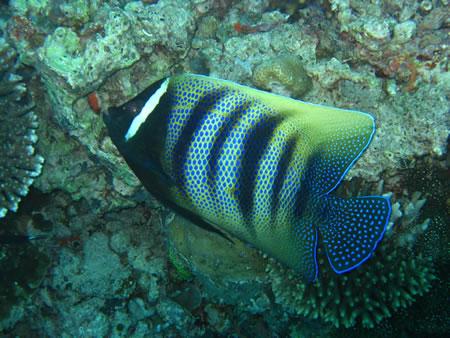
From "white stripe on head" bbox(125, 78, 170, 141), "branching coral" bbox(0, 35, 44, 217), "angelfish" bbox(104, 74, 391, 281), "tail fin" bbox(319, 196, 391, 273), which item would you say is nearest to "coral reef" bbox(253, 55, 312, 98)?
"angelfish" bbox(104, 74, 391, 281)

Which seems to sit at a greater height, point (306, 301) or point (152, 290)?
point (306, 301)

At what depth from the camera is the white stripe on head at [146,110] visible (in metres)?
1.80

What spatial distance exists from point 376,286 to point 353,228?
48.6 inches

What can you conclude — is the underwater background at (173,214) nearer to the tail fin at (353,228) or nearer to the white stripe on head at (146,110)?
the tail fin at (353,228)

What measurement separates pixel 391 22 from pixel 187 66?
193 centimetres

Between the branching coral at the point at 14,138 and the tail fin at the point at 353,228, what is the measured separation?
3177 mm

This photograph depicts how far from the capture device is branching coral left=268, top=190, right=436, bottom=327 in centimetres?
267

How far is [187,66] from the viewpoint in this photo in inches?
128

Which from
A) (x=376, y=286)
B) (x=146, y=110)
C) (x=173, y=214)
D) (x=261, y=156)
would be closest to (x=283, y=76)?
(x=261, y=156)

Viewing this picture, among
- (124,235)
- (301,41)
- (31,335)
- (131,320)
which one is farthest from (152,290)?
(301,41)

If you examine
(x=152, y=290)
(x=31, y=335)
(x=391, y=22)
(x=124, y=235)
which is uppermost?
(x=391, y=22)

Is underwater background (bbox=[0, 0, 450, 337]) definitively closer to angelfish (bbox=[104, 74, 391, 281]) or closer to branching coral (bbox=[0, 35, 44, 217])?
branching coral (bbox=[0, 35, 44, 217])

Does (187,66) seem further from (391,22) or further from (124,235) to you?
(124,235)

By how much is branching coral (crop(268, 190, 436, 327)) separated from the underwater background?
1 cm
